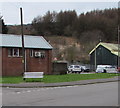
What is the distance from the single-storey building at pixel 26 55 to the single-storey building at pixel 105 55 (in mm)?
36011

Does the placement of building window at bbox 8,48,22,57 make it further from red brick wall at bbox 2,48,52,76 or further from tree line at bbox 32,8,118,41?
tree line at bbox 32,8,118,41

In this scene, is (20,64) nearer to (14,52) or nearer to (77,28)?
(14,52)

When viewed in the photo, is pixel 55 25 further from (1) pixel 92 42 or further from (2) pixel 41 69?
(2) pixel 41 69

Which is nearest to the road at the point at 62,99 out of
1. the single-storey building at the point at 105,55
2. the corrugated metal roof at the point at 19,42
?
the corrugated metal roof at the point at 19,42

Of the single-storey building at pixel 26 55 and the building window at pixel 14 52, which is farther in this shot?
the building window at pixel 14 52

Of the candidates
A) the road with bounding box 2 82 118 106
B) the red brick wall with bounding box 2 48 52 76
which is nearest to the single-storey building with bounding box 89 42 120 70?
the red brick wall with bounding box 2 48 52 76

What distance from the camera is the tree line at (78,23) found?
115 metres

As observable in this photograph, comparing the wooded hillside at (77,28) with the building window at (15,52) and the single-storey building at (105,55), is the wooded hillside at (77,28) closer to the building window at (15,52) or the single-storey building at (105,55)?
the single-storey building at (105,55)

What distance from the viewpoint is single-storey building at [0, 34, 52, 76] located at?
118 ft

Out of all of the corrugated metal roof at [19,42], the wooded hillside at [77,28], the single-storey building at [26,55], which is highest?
the wooded hillside at [77,28]

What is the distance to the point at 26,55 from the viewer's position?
37.8 m

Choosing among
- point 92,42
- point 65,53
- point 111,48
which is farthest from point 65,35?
point 111,48

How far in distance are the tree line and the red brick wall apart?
7091 cm

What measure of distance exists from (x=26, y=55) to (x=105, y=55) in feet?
138
